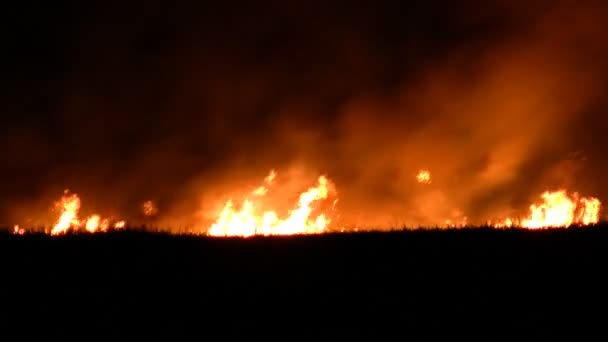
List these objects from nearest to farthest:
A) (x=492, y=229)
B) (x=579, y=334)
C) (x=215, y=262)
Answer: (x=579, y=334)
(x=215, y=262)
(x=492, y=229)

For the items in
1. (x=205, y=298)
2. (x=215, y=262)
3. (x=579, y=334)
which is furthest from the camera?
(x=215, y=262)

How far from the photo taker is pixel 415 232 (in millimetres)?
11203

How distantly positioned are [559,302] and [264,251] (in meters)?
4.40

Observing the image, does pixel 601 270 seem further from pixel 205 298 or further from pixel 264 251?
pixel 205 298

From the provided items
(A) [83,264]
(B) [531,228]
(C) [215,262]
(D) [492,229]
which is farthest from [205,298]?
(B) [531,228]

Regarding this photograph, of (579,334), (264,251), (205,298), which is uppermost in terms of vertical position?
(264,251)

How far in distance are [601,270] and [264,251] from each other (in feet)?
16.5

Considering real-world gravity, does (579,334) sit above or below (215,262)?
below

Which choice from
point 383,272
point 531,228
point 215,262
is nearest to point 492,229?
point 531,228

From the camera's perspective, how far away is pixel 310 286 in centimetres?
985

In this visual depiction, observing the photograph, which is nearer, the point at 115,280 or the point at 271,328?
the point at 271,328

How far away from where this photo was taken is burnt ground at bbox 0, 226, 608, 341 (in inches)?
355

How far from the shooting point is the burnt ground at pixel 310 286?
9.02m

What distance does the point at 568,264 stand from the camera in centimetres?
1000
